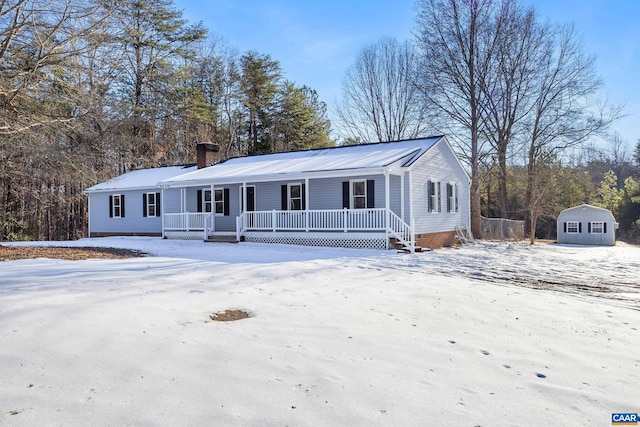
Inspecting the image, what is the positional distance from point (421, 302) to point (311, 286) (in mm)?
2081

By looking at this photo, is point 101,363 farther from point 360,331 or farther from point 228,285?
point 228,285

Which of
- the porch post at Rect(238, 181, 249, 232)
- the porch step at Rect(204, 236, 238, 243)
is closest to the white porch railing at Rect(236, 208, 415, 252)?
the porch post at Rect(238, 181, 249, 232)

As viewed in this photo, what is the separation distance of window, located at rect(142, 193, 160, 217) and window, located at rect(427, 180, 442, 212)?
1380 centimetres

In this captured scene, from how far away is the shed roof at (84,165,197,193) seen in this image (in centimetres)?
2338

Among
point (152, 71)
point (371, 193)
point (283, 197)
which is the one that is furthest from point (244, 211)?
point (152, 71)

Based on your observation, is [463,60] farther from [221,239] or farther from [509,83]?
[221,239]

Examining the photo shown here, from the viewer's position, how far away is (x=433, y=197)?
18484mm

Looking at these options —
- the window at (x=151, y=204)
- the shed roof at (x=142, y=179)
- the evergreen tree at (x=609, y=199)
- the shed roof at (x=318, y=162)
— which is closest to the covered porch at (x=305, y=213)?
the shed roof at (x=318, y=162)

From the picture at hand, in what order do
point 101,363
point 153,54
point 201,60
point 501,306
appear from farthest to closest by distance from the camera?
1. point 201,60
2. point 153,54
3. point 501,306
4. point 101,363

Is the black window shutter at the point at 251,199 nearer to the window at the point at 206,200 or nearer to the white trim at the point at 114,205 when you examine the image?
the window at the point at 206,200

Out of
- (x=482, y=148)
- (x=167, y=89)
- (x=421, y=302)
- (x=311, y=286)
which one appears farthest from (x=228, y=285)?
(x=167, y=89)

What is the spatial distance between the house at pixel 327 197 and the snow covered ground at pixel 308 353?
8208 mm

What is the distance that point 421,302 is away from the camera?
667 centimetres

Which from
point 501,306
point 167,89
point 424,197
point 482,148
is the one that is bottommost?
point 501,306
